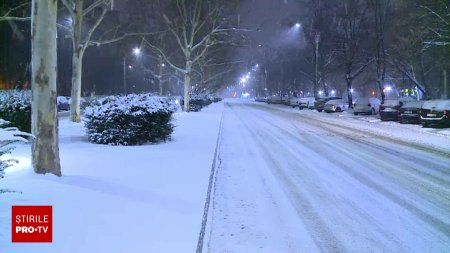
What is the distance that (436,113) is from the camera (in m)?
23.8

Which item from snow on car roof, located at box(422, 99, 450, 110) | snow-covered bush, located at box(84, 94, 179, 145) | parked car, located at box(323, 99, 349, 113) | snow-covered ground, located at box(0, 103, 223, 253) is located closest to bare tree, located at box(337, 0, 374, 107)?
parked car, located at box(323, 99, 349, 113)

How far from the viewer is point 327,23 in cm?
5162

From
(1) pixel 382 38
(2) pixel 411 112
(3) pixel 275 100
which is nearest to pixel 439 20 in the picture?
(2) pixel 411 112

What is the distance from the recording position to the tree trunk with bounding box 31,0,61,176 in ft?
25.6

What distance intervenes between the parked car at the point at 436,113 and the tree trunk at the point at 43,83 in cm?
2112

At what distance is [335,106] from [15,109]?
35.5m

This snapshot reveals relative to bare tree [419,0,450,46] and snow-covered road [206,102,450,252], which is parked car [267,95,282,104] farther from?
snow-covered road [206,102,450,252]

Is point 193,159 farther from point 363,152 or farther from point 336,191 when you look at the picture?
point 363,152

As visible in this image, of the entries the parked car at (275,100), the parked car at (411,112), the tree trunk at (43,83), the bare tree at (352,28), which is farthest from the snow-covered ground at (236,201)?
the parked car at (275,100)

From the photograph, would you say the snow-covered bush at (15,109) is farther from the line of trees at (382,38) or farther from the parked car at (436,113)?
Answer: the line of trees at (382,38)

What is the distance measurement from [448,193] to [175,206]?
196 inches

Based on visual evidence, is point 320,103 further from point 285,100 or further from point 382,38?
point 285,100

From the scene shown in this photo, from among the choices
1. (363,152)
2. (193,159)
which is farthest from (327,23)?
(193,159)

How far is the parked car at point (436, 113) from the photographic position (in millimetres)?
23516
